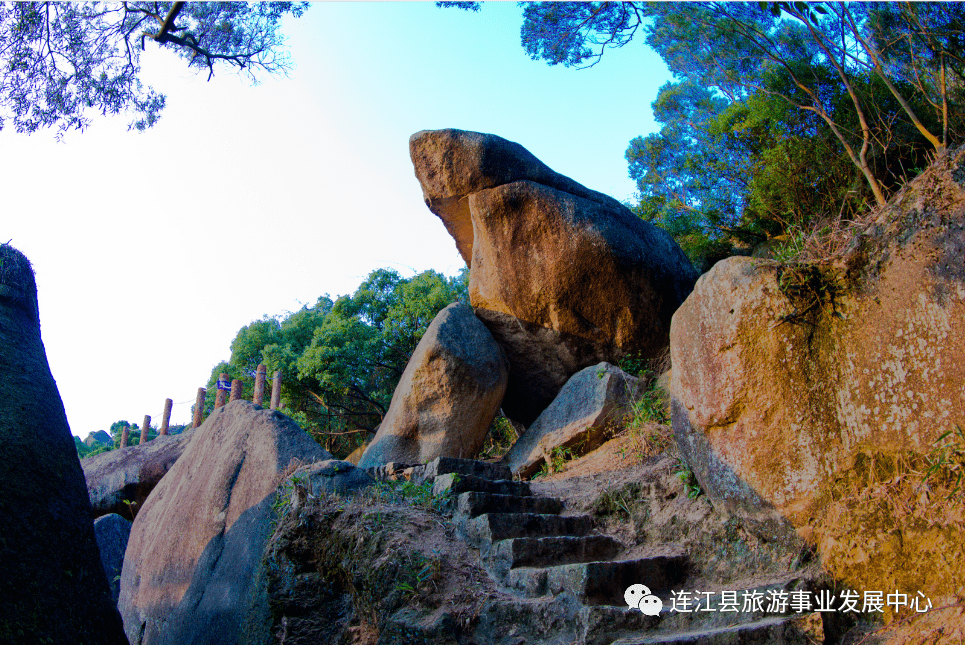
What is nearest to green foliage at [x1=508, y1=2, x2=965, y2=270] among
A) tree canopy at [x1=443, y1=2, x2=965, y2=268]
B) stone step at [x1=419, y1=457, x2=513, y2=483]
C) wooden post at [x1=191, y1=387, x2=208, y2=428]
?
tree canopy at [x1=443, y1=2, x2=965, y2=268]

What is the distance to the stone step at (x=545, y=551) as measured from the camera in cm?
459

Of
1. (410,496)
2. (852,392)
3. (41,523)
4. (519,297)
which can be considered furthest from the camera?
(519,297)

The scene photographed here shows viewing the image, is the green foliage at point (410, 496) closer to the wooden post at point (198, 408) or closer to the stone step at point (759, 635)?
the stone step at point (759, 635)

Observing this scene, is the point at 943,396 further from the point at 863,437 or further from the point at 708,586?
the point at 708,586

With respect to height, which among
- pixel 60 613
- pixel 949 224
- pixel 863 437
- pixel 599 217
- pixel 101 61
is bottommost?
pixel 60 613

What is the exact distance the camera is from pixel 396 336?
16.3 metres

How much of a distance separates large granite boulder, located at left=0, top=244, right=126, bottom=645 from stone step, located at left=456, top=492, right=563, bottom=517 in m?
2.60

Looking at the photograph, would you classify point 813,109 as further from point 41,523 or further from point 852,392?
point 41,523

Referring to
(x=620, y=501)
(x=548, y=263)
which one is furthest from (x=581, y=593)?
(x=548, y=263)

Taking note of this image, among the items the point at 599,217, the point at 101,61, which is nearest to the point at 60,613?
the point at 599,217

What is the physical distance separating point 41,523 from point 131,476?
8.81 meters

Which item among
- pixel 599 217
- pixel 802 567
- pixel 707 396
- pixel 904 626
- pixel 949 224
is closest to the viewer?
pixel 904 626

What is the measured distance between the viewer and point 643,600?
4.02m

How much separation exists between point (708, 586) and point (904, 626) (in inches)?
49.8
